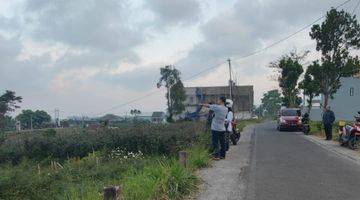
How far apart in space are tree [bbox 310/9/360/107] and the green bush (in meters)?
16.6

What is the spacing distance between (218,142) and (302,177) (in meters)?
4.24

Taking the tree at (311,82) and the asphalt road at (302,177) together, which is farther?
the tree at (311,82)

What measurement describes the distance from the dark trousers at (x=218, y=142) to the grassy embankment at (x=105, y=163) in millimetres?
404

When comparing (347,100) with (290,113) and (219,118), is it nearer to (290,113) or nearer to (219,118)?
(290,113)

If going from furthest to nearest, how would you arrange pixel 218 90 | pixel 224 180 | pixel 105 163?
pixel 218 90 → pixel 105 163 → pixel 224 180

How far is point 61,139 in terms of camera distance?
26.3 metres

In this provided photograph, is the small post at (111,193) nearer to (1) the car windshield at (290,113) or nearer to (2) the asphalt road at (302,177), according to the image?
(2) the asphalt road at (302,177)

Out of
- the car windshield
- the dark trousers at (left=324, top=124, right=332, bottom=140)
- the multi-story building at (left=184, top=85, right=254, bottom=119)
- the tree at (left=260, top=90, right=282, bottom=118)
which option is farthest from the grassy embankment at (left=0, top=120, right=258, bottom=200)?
the tree at (left=260, top=90, right=282, bottom=118)

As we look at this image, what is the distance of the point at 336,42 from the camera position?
3775 cm

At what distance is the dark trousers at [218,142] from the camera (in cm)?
1553

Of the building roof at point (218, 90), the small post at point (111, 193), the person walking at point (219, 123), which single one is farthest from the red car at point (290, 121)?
the building roof at point (218, 90)

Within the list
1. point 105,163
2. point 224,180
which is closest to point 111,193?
point 224,180

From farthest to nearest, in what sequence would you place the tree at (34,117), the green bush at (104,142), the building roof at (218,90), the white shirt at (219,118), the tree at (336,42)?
the building roof at (218,90), the tree at (34,117), the tree at (336,42), the green bush at (104,142), the white shirt at (219,118)

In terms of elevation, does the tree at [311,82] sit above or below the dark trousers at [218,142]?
above
